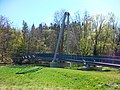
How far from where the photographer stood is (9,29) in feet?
174

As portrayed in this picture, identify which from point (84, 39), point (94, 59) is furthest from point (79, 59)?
point (84, 39)

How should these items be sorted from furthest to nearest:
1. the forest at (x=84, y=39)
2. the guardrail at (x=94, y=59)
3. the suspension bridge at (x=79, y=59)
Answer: the forest at (x=84, y=39) → the suspension bridge at (x=79, y=59) → the guardrail at (x=94, y=59)

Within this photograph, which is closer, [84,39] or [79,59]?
[79,59]

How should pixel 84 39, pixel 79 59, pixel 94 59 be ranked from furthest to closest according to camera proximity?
pixel 84 39, pixel 79 59, pixel 94 59

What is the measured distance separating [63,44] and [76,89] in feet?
129

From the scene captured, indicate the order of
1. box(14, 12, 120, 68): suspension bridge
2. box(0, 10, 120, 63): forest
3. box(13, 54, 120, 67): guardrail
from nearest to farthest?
box(13, 54, 120, 67): guardrail, box(14, 12, 120, 68): suspension bridge, box(0, 10, 120, 63): forest

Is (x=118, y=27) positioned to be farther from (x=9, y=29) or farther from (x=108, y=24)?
Answer: (x=9, y=29)

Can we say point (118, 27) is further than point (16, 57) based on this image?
Yes

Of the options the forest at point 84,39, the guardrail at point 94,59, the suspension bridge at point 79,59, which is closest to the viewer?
the guardrail at point 94,59

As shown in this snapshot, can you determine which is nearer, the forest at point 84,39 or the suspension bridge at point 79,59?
A: the suspension bridge at point 79,59

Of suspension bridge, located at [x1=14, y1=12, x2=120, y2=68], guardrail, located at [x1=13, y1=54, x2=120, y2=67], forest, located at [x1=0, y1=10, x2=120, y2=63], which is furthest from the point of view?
forest, located at [x1=0, y1=10, x2=120, y2=63]

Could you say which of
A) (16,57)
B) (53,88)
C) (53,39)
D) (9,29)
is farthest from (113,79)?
(53,39)

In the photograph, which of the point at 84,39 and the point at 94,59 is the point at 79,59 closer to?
the point at 94,59

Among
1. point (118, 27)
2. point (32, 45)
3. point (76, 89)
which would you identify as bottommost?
point (76, 89)
